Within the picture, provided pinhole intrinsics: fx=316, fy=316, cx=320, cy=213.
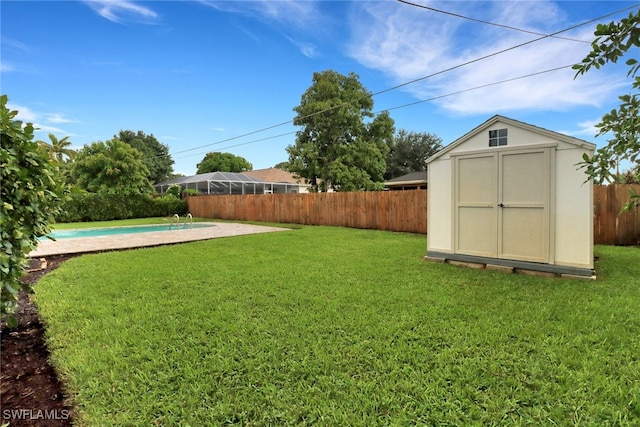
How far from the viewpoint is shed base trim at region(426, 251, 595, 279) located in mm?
4602

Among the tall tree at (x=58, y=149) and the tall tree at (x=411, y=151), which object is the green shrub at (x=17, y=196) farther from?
the tall tree at (x=411, y=151)

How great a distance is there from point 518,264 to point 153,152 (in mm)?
40240

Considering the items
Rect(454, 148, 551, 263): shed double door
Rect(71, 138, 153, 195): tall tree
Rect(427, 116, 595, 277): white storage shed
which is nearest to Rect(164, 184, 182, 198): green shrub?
Rect(71, 138, 153, 195): tall tree

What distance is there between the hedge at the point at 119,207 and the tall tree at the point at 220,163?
865 inches

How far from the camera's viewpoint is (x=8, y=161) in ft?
5.65

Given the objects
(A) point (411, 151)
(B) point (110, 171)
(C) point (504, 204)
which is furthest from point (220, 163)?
(C) point (504, 204)

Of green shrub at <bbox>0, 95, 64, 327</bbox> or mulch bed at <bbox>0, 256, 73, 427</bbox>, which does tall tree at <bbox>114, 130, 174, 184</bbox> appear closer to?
mulch bed at <bbox>0, 256, 73, 427</bbox>

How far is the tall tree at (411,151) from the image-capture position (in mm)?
28938

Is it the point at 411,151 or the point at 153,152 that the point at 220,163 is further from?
the point at 411,151

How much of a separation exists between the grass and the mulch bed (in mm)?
101

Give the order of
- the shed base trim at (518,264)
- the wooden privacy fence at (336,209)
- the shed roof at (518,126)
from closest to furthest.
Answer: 1. the shed roof at (518,126)
2. the shed base trim at (518,264)
3. the wooden privacy fence at (336,209)

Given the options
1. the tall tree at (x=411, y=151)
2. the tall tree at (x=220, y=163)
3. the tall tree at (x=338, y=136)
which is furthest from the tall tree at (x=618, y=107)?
the tall tree at (x=220, y=163)

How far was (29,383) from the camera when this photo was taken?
89.0 inches

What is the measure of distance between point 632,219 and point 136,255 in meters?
11.4
